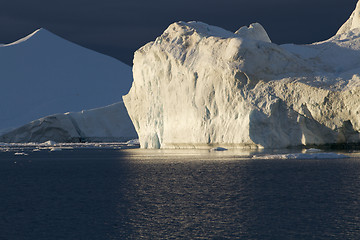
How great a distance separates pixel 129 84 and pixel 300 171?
10790 centimetres

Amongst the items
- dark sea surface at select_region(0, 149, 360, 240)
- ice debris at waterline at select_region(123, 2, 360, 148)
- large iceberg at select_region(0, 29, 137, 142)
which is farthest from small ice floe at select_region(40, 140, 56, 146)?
dark sea surface at select_region(0, 149, 360, 240)

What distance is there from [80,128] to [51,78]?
137 ft

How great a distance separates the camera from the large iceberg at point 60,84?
8838 centimetres

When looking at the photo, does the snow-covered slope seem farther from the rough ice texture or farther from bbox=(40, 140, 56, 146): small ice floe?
bbox=(40, 140, 56, 146): small ice floe

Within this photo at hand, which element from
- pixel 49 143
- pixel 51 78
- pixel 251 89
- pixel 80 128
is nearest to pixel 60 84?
pixel 51 78

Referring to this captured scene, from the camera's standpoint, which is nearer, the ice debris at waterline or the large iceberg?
the ice debris at waterline

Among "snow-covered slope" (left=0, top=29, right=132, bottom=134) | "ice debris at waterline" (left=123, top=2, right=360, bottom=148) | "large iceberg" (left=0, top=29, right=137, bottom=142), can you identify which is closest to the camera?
"ice debris at waterline" (left=123, top=2, right=360, bottom=148)

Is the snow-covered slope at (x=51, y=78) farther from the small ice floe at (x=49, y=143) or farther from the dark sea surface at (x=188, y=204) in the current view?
the dark sea surface at (x=188, y=204)

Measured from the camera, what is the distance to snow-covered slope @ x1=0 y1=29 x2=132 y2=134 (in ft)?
368

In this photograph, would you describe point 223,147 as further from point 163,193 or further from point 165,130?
point 163,193

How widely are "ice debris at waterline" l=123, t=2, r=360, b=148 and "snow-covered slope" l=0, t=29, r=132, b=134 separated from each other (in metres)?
61.7

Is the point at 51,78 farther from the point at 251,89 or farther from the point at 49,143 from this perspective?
the point at 251,89

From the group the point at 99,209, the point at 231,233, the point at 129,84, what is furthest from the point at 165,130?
the point at 129,84

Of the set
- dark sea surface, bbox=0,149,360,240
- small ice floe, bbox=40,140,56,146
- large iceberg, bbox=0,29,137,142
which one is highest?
large iceberg, bbox=0,29,137,142
